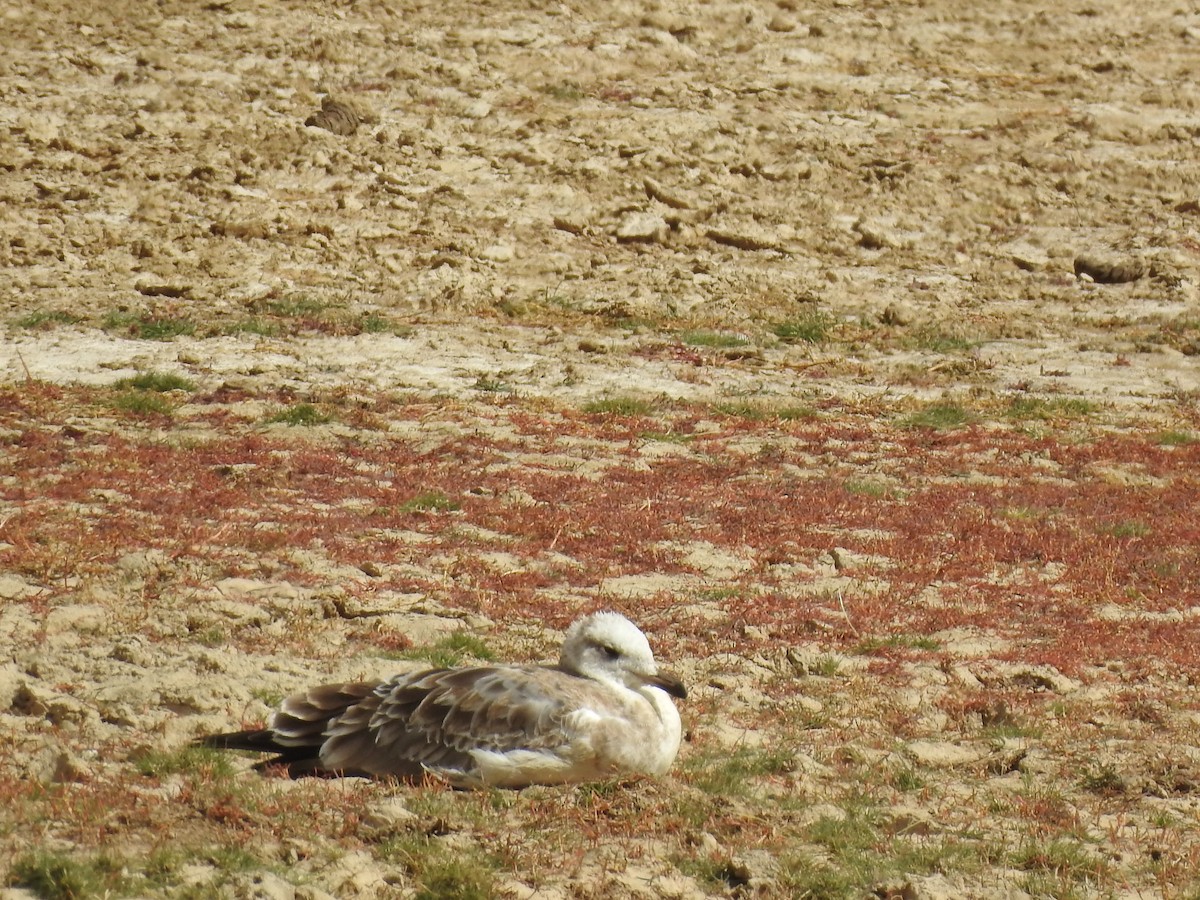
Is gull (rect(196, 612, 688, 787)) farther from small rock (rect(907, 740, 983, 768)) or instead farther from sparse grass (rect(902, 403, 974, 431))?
sparse grass (rect(902, 403, 974, 431))

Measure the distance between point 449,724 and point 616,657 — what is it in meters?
0.82

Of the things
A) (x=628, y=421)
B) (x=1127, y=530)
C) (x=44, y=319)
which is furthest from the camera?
(x=44, y=319)

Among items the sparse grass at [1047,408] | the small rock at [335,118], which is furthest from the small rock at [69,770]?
the small rock at [335,118]

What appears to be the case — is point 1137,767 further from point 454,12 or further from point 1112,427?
point 454,12

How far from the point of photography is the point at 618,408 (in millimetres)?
16766

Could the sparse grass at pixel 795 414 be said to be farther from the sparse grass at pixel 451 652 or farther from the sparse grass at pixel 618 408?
the sparse grass at pixel 451 652

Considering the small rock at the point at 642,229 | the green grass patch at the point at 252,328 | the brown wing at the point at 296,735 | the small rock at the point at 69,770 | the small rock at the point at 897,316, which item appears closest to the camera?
the small rock at the point at 69,770

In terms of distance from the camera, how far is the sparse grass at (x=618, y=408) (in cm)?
1670

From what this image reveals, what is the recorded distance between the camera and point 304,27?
942 inches

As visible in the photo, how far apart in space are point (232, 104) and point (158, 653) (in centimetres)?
1498

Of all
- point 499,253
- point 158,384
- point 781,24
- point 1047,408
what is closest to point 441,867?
point 158,384

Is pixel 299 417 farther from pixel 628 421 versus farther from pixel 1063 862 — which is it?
pixel 1063 862

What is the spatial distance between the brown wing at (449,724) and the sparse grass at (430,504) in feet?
16.7

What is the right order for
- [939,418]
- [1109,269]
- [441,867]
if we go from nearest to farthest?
[441,867] → [939,418] → [1109,269]
